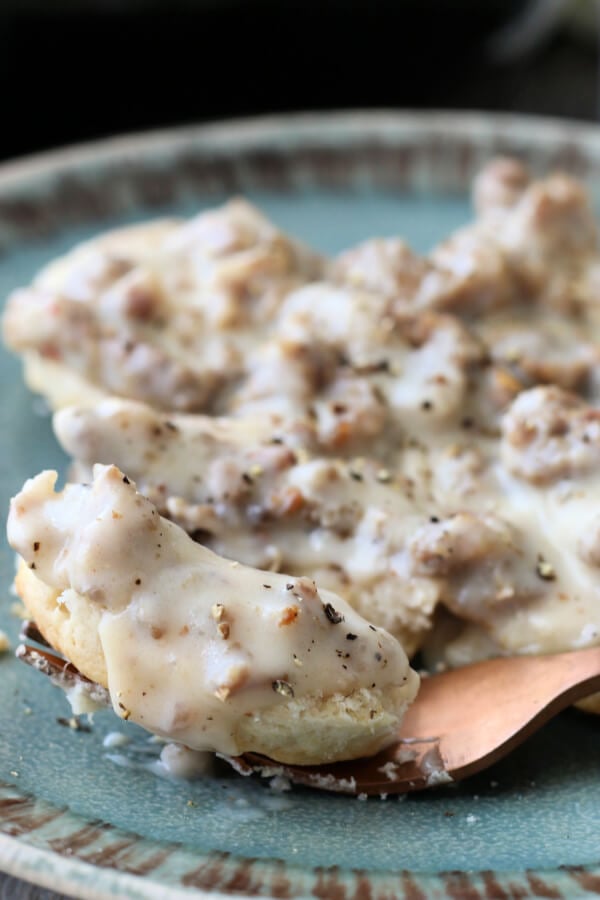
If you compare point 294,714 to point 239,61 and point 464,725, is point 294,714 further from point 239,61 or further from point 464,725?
point 239,61

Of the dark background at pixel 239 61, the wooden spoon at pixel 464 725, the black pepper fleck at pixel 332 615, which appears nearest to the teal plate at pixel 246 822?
the wooden spoon at pixel 464 725

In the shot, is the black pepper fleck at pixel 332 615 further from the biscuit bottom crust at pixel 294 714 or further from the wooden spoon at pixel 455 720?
the wooden spoon at pixel 455 720

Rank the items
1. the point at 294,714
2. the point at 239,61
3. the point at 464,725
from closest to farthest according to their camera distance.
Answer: the point at 294,714, the point at 464,725, the point at 239,61

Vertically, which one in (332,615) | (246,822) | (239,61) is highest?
(239,61)

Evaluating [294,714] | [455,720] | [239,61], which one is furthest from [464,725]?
[239,61]

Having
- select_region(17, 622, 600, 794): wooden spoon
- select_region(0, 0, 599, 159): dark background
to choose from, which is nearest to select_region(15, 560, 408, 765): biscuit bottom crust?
select_region(17, 622, 600, 794): wooden spoon

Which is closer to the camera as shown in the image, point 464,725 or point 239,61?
point 464,725
